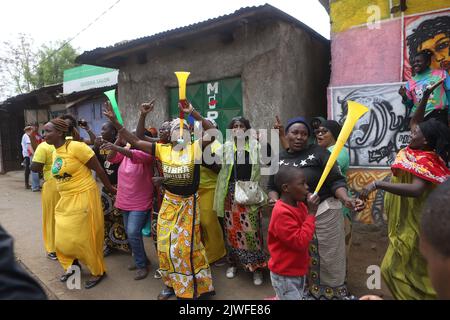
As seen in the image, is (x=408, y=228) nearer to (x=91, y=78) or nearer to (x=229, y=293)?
(x=229, y=293)

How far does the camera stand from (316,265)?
2.73m

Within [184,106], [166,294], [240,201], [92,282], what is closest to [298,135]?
[240,201]

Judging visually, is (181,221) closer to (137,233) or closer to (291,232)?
(137,233)

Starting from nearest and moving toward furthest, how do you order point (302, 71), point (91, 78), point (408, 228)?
point (408, 228), point (302, 71), point (91, 78)

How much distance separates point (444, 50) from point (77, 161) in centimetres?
450

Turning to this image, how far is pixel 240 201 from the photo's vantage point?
10.8ft

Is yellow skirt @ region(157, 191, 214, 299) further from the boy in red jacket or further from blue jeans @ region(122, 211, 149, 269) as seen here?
the boy in red jacket

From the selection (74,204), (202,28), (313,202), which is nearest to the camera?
(313,202)

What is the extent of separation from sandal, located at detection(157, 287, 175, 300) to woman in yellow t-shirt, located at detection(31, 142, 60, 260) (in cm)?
192

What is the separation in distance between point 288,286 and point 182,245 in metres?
1.09

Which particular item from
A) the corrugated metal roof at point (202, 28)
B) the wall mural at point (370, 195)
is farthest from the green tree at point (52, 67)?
the wall mural at point (370, 195)

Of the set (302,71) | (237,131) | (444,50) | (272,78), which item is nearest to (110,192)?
(237,131)

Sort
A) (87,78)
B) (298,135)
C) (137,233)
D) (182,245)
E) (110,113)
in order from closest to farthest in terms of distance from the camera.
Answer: (298,135) < (182,245) < (110,113) < (137,233) < (87,78)
